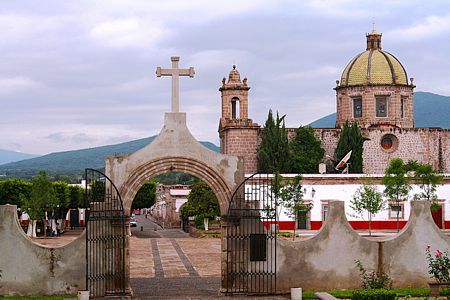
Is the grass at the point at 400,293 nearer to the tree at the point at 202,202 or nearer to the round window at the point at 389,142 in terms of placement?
the tree at the point at 202,202

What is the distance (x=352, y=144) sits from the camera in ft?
202

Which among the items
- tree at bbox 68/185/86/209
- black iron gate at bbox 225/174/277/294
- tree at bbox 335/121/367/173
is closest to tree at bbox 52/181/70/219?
tree at bbox 68/185/86/209

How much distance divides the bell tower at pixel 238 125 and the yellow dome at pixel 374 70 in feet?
32.4

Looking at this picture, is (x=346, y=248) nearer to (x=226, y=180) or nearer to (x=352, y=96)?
(x=226, y=180)

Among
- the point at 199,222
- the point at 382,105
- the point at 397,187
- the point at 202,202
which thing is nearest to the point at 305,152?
the point at 382,105

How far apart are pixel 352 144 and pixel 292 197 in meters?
15.4

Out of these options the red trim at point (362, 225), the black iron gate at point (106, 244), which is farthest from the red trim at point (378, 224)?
the black iron gate at point (106, 244)

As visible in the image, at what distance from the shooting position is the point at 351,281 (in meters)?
20.5

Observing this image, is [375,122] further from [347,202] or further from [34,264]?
[34,264]

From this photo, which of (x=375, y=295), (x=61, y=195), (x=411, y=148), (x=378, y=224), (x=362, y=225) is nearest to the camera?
(x=375, y=295)

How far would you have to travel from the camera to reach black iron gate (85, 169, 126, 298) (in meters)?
19.9

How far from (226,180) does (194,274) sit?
6027 mm

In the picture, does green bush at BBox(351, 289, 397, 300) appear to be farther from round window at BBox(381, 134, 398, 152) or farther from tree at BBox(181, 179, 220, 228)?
round window at BBox(381, 134, 398, 152)

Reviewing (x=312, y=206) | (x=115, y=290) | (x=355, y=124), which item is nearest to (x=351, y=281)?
(x=115, y=290)
